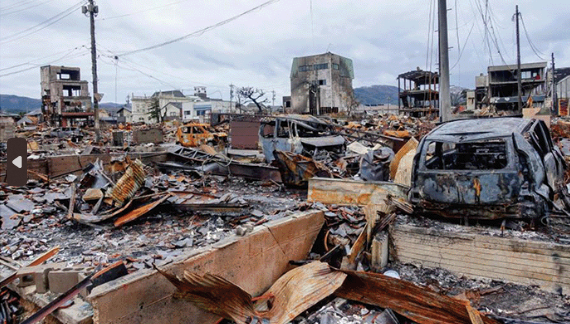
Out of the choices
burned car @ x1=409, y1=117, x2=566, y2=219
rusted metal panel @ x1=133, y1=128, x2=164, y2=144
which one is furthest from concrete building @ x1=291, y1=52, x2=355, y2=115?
burned car @ x1=409, y1=117, x2=566, y2=219

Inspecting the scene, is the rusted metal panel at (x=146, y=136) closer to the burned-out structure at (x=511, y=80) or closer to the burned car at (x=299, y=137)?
the burned car at (x=299, y=137)

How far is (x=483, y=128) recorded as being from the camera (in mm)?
5012

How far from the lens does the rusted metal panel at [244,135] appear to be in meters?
17.6

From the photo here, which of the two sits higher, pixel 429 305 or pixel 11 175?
pixel 11 175

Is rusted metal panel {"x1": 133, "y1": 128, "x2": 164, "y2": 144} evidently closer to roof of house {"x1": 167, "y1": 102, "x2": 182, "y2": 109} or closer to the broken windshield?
the broken windshield

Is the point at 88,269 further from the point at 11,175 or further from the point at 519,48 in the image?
the point at 519,48

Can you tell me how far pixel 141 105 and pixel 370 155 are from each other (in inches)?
2744

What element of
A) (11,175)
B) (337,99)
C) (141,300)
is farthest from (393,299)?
(337,99)

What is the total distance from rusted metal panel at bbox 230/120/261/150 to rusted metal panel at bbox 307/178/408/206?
35.8 ft

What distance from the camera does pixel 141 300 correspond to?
9.98ft

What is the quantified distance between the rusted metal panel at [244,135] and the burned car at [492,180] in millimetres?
12728

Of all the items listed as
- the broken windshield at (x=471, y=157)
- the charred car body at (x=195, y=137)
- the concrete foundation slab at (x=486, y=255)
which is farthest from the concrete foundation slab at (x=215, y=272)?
the charred car body at (x=195, y=137)

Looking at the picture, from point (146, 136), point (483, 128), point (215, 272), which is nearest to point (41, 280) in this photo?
Answer: point (215, 272)

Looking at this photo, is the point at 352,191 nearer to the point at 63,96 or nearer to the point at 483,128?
the point at 483,128
